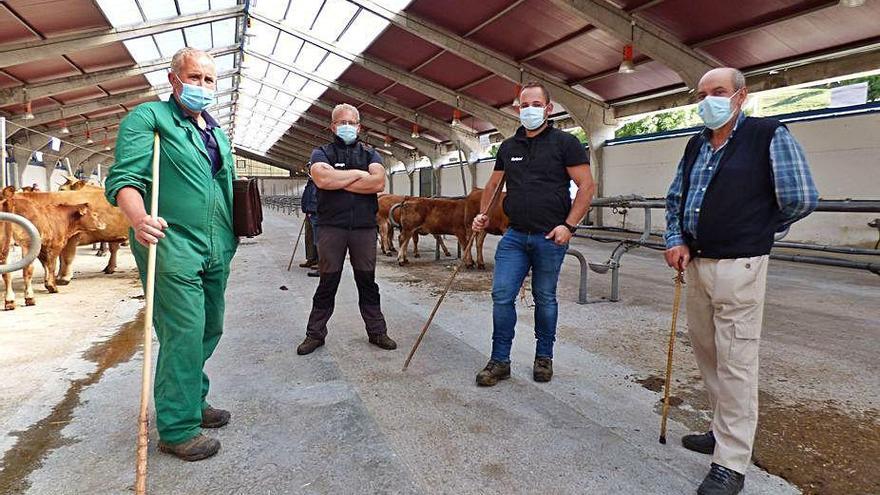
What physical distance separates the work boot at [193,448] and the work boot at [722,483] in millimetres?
2083

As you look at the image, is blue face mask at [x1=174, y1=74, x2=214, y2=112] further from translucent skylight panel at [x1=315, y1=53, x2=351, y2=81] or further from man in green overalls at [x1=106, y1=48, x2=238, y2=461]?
translucent skylight panel at [x1=315, y1=53, x2=351, y2=81]

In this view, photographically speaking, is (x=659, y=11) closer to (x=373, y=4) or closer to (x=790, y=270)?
(x=790, y=270)

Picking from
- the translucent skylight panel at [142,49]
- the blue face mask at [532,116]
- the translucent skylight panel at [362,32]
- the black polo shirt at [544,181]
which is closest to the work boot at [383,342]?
the black polo shirt at [544,181]

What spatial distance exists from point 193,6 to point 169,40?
280 cm

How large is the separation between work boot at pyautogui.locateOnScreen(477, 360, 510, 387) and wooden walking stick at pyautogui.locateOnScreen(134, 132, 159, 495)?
181 centimetres

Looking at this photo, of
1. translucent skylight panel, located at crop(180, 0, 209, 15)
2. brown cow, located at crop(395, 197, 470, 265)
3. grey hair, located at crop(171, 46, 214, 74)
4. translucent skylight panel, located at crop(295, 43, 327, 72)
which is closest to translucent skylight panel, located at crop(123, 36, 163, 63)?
translucent skylight panel, located at crop(180, 0, 209, 15)

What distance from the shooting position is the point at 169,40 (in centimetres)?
1691

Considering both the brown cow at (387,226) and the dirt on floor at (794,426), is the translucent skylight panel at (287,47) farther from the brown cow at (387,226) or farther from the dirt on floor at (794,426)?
the dirt on floor at (794,426)

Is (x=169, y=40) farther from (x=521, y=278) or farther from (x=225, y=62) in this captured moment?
(x=521, y=278)

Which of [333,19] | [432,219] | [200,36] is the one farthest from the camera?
[200,36]

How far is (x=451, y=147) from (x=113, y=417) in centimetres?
2601

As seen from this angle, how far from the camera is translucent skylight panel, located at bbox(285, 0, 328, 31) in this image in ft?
50.1

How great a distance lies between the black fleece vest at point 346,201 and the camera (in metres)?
3.75

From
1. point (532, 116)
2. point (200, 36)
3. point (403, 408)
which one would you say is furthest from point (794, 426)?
point (200, 36)
